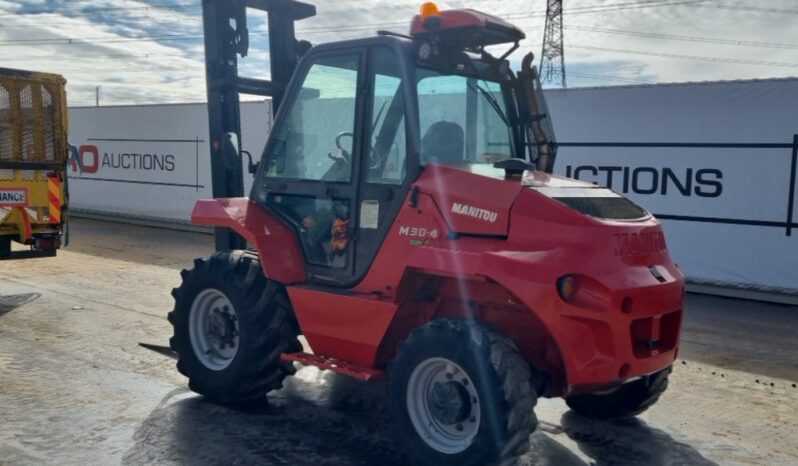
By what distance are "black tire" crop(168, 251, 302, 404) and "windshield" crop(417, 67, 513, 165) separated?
1574 millimetres

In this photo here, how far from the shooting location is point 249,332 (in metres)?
5.23

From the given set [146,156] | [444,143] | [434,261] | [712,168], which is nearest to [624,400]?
[434,261]

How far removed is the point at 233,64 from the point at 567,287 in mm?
3623

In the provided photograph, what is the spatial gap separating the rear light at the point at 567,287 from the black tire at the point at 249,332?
2168mm

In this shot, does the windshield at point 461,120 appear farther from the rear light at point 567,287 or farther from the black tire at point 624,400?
the black tire at point 624,400

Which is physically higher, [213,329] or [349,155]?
[349,155]

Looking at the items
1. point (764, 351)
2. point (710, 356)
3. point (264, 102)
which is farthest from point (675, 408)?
point (264, 102)

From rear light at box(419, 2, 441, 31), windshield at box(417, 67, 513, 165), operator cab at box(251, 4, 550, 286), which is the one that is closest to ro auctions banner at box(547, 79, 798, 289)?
operator cab at box(251, 4, 550, 286)

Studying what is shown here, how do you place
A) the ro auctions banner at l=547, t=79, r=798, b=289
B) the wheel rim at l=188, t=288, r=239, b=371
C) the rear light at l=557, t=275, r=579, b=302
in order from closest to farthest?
the rear light at l=557, t=275, r=579, b=302, the wheel rim at l=188, t=288, r=239, b=371, the ro auctions banner at l=547, t=79, r=798, b=289

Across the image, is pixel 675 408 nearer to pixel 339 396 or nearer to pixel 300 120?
pixel 339 396

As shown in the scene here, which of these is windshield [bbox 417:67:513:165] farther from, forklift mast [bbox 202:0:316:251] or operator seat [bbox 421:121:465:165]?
forklift mast [bbox 202:0:316:251]

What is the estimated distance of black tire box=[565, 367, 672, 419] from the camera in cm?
506

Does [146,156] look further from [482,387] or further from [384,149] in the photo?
[482,387]

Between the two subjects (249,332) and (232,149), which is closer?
(249,332)
